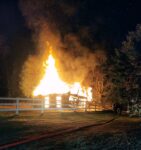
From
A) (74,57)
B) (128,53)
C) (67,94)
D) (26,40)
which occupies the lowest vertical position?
(67,94)

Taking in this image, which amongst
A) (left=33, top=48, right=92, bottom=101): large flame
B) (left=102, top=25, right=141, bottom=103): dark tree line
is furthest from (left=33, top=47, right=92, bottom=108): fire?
(left=102, top=25, right=141, bottom=103): dark tree line

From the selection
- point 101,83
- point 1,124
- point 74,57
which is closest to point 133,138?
point 1,124

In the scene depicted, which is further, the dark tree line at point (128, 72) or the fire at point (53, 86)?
the fire at point (53, 86)

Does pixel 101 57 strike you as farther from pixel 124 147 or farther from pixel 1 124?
pixel 124 147

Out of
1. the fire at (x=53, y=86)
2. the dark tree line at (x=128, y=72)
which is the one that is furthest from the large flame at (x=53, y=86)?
the dark tree line at (x=128, y=72)

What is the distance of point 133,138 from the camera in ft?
49.8

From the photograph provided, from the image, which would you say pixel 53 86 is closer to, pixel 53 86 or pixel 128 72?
pixel 53 86

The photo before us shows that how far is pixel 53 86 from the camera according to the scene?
37000 millimetres

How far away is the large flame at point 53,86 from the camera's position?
36.7m

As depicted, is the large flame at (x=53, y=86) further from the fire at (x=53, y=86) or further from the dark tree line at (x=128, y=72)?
the dark tree line at (x=128, y=72)

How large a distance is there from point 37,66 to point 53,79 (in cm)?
690

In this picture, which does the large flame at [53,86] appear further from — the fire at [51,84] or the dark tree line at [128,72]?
the dark tree line at [128,72]

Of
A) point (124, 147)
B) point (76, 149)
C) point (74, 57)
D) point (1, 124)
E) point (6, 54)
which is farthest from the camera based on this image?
point (6, 54)

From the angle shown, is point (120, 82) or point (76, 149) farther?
point (120, 82)
